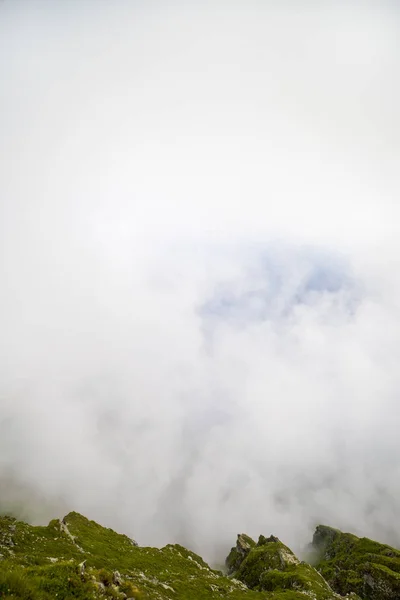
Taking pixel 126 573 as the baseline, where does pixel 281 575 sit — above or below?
above

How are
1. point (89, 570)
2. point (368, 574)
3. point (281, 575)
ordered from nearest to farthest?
point (89, 570) < point (281, 575) < point (368, 574)

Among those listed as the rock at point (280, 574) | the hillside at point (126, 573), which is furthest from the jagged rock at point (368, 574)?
the rock at point (280, 574)

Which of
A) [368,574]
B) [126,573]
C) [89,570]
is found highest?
[368,574]

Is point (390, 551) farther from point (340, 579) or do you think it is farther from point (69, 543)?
point (69, 543)

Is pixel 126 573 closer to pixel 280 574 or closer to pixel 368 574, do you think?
pixel 280 574

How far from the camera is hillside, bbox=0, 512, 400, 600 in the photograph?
16859 millimetres

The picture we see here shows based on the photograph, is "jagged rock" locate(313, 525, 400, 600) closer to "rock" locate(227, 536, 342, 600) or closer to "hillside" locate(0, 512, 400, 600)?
"hillside" locate(0, 512, 400, 600)

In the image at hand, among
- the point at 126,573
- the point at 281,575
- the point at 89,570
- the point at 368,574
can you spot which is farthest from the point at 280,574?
the point at 89,570

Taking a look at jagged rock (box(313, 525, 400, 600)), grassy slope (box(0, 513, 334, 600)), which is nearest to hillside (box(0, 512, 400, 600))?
grassy slope (box(0, 513, 334, 600))

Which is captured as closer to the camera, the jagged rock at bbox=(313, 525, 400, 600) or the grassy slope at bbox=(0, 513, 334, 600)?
the grassy slope at bbox=(0, 513, 334, 600)

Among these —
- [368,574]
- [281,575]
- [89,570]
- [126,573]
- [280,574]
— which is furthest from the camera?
[368,574]

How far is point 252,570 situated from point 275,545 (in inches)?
Result: 659

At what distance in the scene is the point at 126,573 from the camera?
144ft

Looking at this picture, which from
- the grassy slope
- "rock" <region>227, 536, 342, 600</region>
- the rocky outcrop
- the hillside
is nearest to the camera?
the grassy slope
